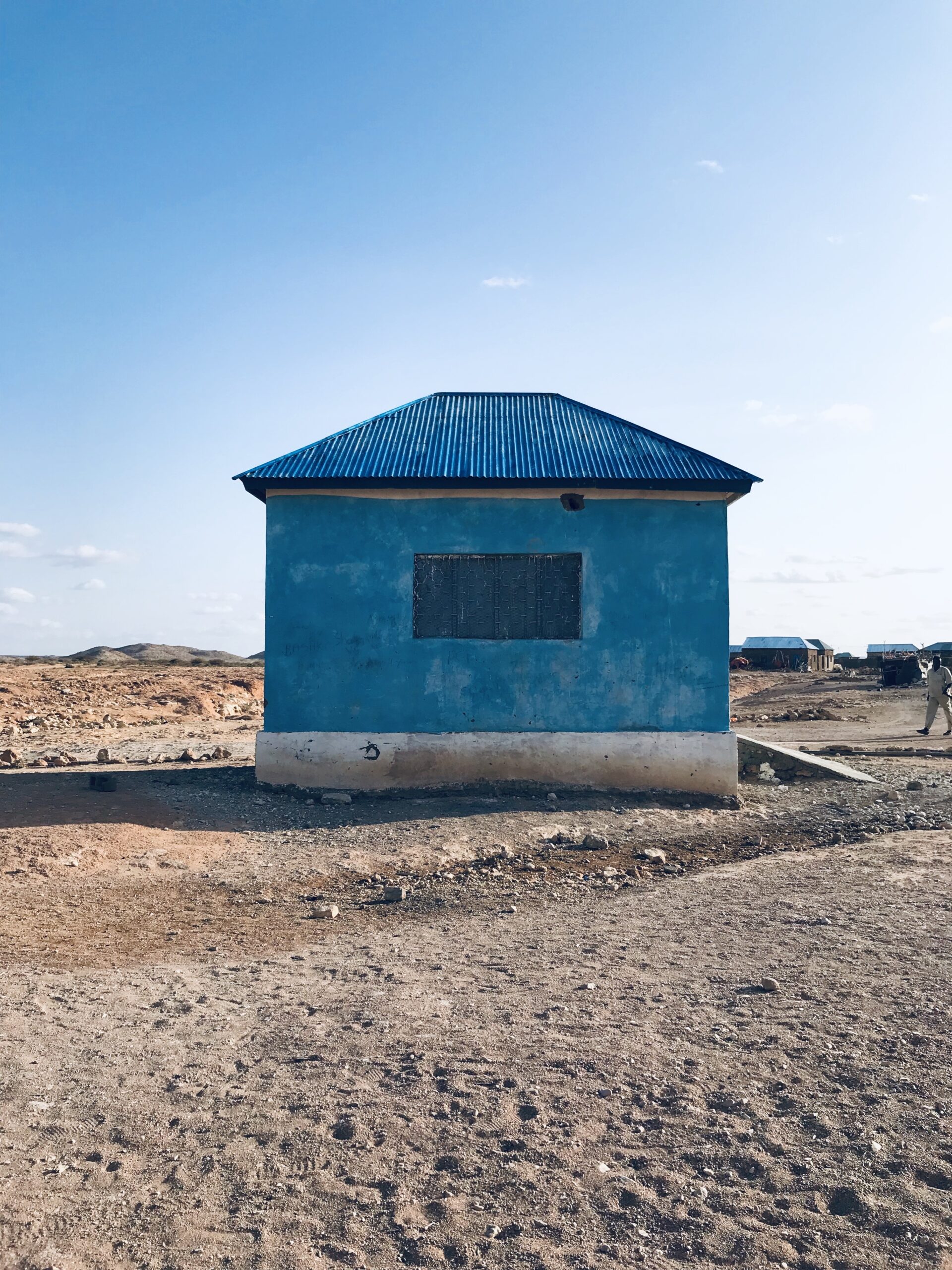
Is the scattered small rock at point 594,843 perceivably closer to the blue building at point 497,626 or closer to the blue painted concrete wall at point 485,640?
the blue building at point 497,626

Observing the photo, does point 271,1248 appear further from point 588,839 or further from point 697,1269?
point 588,839

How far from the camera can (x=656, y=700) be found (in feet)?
35.9

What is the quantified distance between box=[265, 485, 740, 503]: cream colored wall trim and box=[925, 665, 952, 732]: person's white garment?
10.7 meters

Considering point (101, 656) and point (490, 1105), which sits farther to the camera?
point (101, 656)

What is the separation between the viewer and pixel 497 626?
1097 cm

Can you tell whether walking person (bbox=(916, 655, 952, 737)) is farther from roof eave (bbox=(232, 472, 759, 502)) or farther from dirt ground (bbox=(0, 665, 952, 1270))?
dirt ground (bbox=(0, 665, 952, 1270))

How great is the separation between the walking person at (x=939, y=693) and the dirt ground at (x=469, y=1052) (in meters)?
12.0

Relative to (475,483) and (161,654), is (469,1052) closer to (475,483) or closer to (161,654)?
(475,483)

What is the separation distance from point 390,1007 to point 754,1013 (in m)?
1.75

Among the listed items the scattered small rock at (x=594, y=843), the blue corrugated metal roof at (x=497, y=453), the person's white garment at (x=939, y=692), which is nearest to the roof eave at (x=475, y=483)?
the blue corrugated metal roof at (x=497, y=453)

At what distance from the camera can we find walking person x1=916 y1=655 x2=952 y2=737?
19.1 m

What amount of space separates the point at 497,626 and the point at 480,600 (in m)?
0.36

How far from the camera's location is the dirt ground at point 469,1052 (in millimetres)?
2801

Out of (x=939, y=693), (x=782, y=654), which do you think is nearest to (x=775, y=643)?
(x=782, y=654)
